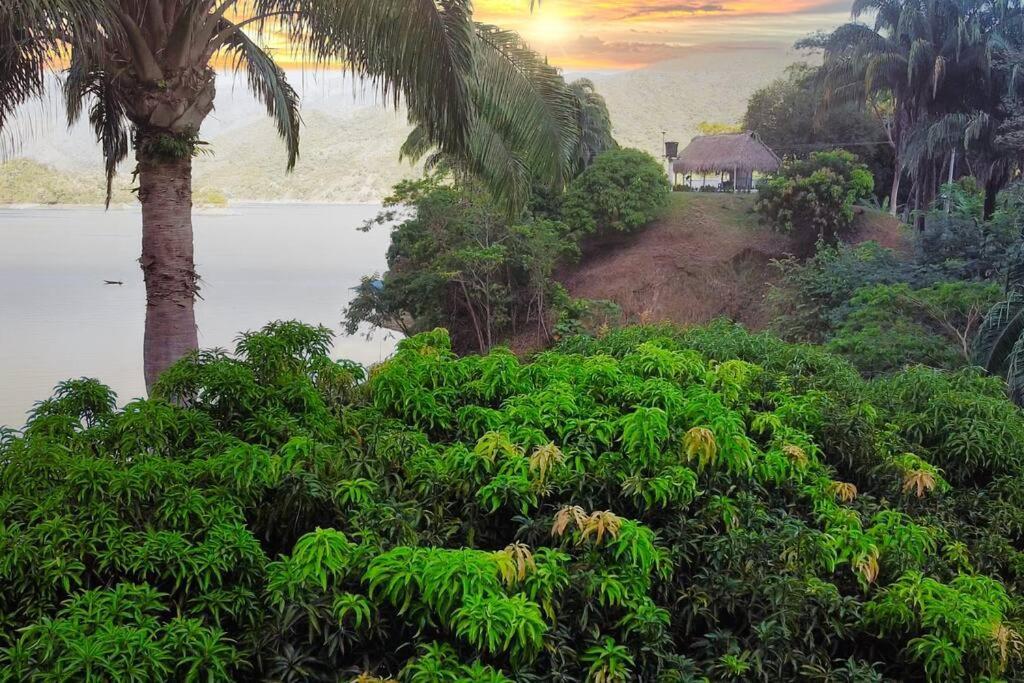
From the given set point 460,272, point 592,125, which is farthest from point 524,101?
point 592,125

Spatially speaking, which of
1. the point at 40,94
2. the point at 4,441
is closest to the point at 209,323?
the point at 40,94

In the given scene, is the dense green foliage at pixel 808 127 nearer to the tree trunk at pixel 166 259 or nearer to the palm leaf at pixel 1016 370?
the palm leaf at pixel 1016 370

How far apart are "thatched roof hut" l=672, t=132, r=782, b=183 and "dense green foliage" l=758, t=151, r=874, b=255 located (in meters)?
7.06

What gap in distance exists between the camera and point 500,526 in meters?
4.01

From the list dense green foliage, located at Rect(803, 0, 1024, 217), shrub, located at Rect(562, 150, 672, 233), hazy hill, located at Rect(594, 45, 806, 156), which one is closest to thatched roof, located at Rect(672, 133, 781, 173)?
dense green foliage, located at Rect(803, 0, 1024, 217)

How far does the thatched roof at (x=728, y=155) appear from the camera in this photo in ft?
111

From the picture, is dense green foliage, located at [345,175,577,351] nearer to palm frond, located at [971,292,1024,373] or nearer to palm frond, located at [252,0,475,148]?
palm frond, located at [971,292,1024,373]

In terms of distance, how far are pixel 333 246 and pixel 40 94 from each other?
27.2 meters

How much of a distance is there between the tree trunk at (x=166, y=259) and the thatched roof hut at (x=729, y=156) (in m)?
28.1

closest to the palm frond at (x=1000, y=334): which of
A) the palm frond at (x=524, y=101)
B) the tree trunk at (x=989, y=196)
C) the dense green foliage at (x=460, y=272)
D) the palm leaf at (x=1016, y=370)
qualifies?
the palm leaf at (x=1016, y=370)

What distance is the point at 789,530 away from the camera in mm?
3906

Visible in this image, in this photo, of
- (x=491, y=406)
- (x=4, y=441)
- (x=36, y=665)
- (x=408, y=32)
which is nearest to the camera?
(x=36, y=665)

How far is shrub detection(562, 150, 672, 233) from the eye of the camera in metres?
27.2

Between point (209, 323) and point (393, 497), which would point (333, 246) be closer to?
point (209, 323)
